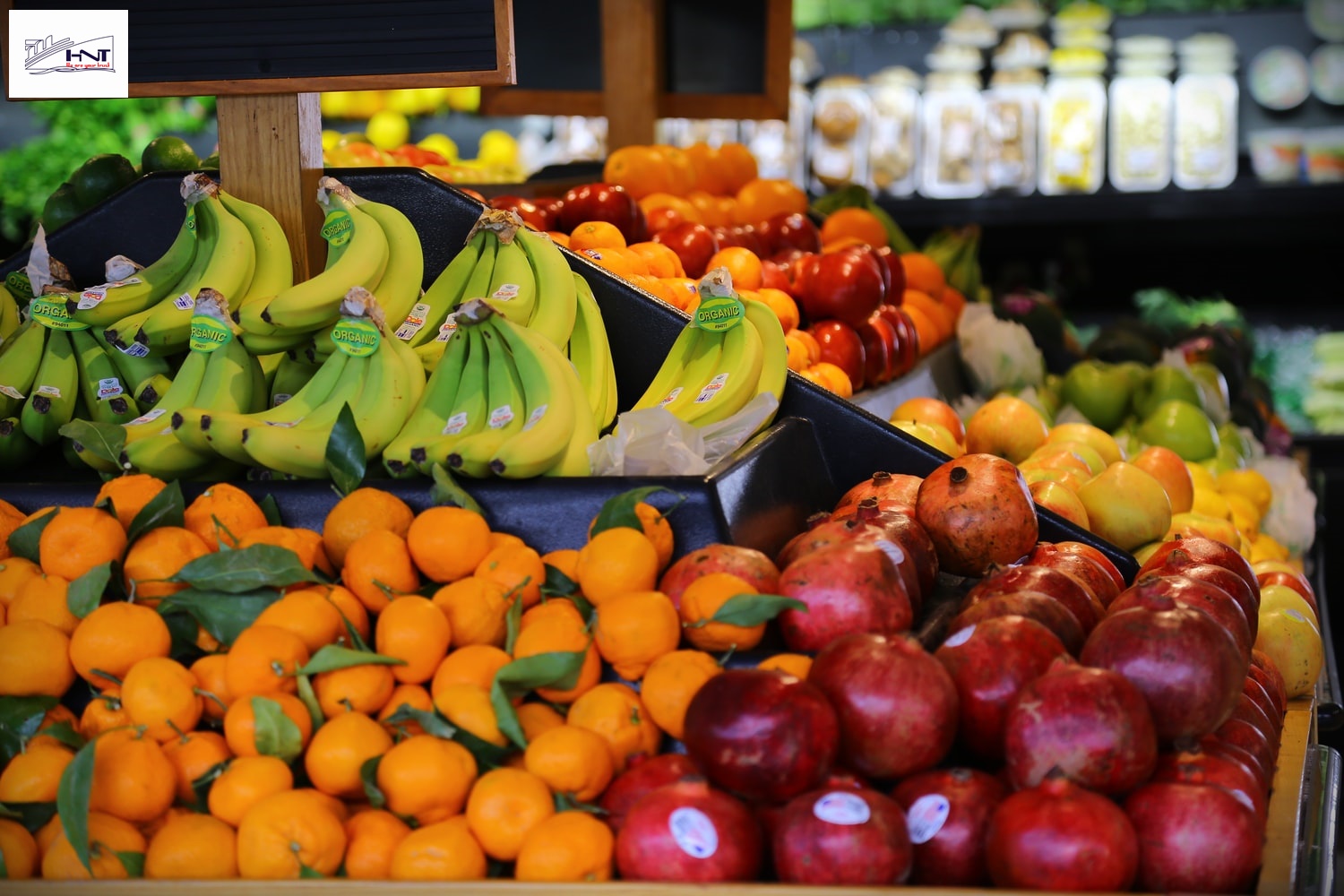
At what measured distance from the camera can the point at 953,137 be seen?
5668mm

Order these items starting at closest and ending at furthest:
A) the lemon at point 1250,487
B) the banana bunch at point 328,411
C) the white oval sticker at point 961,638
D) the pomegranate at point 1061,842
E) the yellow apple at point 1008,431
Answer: the pomegranate at point 1061,842 < the white oval sticker at point 961,638 < the banana bunch at point 328,411 < the yellow apple at point 1008,431 < the lemon at point 1250,487

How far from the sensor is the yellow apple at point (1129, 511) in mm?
2150

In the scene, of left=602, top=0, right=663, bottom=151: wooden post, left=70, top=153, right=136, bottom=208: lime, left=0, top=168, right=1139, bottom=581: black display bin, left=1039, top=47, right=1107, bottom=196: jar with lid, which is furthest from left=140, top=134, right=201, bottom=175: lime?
left=1039, top=47, right=1107, bottom=196: jar with lid

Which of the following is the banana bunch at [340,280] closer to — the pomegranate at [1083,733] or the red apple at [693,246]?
the red apple at [693,246]

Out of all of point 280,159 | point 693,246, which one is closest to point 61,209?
point 280,159

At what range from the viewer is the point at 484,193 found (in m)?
3.13

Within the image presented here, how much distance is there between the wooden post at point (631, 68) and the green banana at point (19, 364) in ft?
7.01

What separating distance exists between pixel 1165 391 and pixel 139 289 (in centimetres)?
256

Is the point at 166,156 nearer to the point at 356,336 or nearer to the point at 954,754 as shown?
the point at 356,336

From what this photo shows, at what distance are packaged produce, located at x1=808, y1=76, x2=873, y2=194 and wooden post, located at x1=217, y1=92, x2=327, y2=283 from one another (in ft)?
13.2

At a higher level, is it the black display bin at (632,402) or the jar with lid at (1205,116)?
the jar with lid at (1205,116)

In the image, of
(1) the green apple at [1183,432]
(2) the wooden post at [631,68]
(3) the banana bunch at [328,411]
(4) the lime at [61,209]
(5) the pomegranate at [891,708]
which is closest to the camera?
(5) the pomegranate at [891,708]

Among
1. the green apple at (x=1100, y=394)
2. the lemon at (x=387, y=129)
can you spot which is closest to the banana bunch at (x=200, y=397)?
the green apple at (x=1100, y=394)

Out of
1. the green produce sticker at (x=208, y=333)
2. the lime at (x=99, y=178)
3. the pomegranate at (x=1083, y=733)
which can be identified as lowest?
the pomegranate at (x=1083, y=733)
